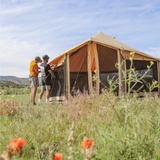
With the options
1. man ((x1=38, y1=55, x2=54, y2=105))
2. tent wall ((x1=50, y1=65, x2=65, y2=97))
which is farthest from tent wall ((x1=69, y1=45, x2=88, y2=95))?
man ((x1=38, y1=55, x2=54, y2=105))

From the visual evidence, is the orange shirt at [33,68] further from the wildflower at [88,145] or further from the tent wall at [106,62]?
the wildflower at [88,145]

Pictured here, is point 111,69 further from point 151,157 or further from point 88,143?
point 88,143

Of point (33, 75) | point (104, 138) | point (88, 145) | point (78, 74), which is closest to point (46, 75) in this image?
point (33, 75)

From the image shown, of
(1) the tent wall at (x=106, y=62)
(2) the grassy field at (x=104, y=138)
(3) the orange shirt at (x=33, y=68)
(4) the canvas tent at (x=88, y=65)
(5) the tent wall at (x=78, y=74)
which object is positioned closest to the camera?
(2) the grassy field at (x=104, y=138)

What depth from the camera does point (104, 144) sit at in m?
1.65

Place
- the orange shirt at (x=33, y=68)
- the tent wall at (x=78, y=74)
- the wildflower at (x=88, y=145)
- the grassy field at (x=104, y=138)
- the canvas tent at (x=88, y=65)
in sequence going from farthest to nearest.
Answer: the tent wall at (x=78, y=74) < the canvas tent at (x=88, y=65) < the orange shirt at (x=33, y=68) < the grassy field at (x=104, y=138) < the wildflower at (x=88, y=145)

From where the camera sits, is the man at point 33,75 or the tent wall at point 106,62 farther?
the tent wall at point 106,62

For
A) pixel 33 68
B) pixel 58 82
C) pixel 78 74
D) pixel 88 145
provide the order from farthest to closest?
pixel 58 82 < pixel 78 74 < pixel 33 68 < pixel 88 145

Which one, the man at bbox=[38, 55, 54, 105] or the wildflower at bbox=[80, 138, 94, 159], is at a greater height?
the man at bbox=[38, 55, 54, 105]

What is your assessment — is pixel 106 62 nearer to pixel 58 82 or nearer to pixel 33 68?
pixel 58 82

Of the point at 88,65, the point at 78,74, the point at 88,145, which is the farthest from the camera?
the point at 78,74

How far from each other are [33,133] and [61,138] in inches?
14.9

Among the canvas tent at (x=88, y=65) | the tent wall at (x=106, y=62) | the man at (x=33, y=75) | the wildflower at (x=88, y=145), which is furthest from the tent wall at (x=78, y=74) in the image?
the wildflower at (x=88, y=145)

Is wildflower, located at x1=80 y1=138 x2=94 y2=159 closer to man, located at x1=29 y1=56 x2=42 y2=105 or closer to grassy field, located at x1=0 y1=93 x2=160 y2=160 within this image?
grassy field, located at x1=0 y1=93 x2=160 y2=160
